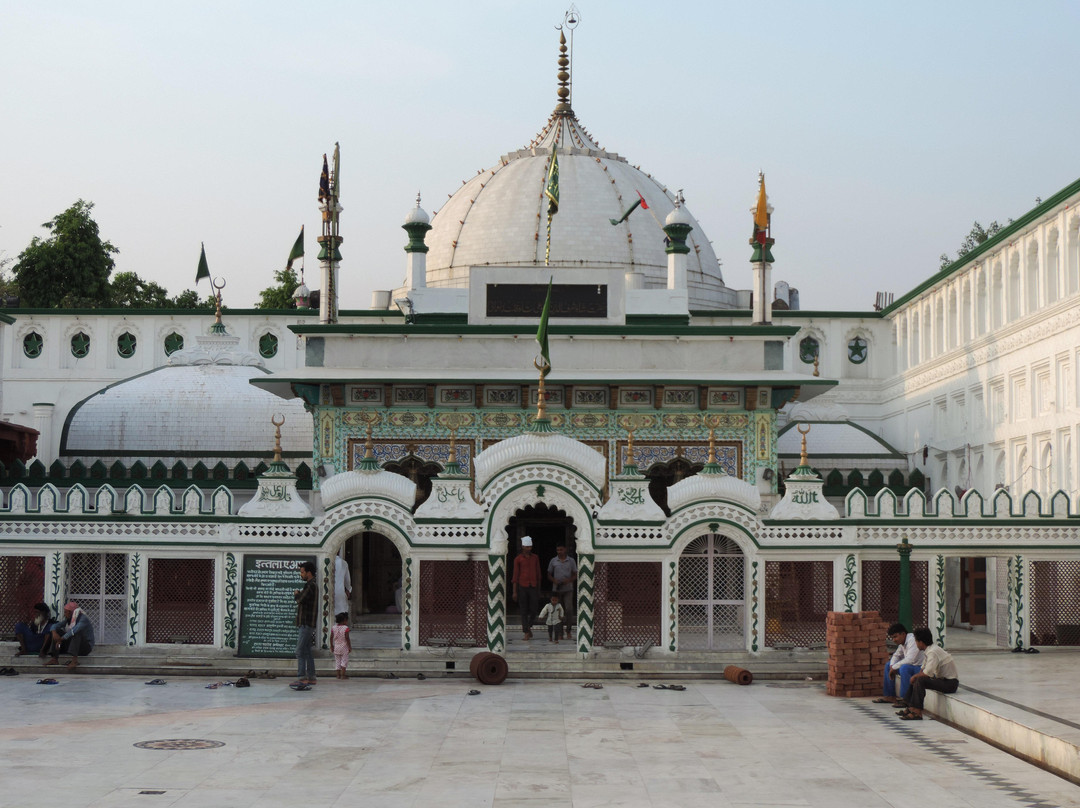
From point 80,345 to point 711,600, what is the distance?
1165 inches

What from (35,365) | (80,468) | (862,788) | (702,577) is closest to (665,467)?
(702,577)

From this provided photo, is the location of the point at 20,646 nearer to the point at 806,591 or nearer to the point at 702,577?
the point at 702,577

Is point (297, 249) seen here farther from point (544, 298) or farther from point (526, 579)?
point (526, 579)

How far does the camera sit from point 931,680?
15.5 metres

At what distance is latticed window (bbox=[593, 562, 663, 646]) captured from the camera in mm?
20016

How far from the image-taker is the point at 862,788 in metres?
11.5

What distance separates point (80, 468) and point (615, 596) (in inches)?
567

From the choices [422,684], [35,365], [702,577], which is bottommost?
[422,684]

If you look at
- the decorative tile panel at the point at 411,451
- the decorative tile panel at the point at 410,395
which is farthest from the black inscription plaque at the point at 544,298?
the decorative tile panel at the point at 411,451

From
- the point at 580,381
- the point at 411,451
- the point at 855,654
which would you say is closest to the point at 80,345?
the point at 411,451

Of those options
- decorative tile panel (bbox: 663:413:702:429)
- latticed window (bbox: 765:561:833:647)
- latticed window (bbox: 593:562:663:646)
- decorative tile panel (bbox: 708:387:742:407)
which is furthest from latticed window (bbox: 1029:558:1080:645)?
decorative tile panel (bbox: 663:413:702:429)

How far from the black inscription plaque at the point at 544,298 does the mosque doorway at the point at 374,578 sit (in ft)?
18.8

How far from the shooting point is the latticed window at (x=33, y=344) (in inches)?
1710

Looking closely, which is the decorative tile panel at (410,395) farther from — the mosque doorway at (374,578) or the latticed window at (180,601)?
the latticed window at (180,601)
